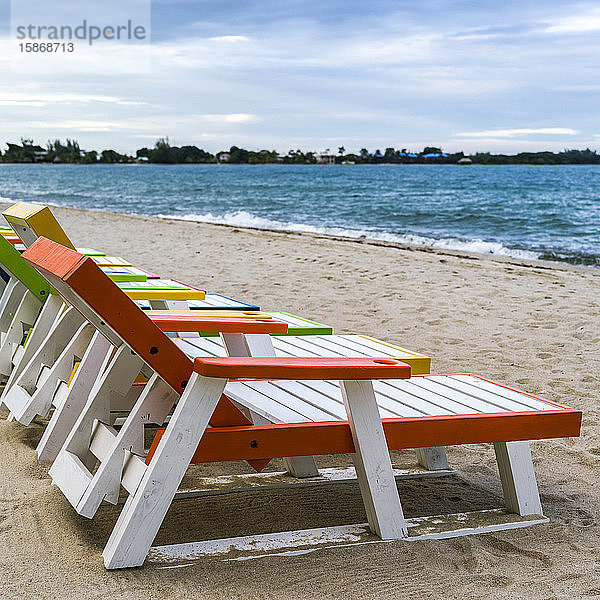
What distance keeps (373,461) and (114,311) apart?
3.07ft

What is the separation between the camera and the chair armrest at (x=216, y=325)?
2.66m

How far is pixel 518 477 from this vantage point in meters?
2.89

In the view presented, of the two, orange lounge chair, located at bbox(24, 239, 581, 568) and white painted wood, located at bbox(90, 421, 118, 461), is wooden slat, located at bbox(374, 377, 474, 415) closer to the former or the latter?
orange lounge chair, located at bbox(24, 239, 581, 568)

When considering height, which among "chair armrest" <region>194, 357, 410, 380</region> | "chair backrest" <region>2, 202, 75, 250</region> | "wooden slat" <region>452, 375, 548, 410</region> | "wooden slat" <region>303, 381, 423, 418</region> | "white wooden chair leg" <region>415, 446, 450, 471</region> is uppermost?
"chair backrest" <region>2, 202, 75, 250</region>

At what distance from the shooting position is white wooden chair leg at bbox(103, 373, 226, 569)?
2205 mm

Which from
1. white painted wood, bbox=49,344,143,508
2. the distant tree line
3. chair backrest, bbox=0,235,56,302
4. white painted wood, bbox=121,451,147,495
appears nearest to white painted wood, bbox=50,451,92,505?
white painted wood, bbox=49,344,143,508

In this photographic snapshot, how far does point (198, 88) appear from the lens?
55.8 m

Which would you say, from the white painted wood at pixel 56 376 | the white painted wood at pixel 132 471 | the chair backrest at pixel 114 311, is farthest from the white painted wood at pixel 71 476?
the white painted wood at pixel 56 376

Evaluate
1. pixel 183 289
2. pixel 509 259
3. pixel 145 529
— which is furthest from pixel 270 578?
pixel 509 259

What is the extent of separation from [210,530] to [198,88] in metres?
55.7

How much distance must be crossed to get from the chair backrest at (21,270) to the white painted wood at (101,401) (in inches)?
52.0

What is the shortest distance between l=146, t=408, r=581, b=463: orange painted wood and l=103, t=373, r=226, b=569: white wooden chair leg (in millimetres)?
81

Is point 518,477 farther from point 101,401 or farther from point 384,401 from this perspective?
point 101,401

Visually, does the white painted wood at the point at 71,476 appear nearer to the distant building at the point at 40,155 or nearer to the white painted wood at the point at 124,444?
the white painted wood at the point at 124,444
